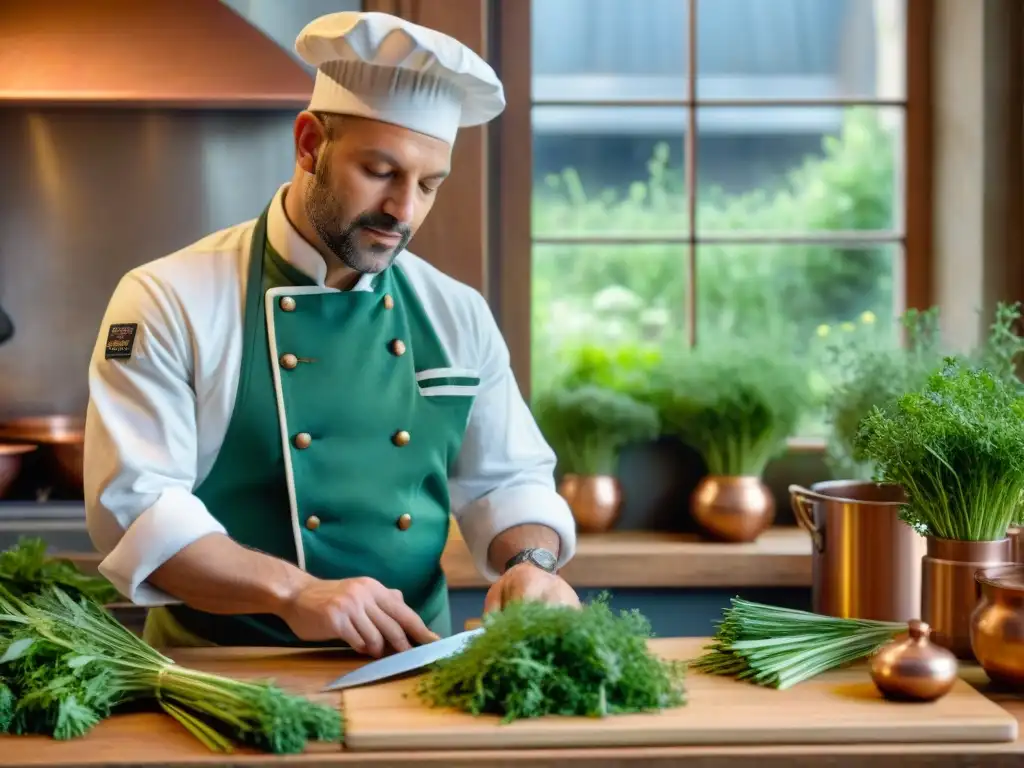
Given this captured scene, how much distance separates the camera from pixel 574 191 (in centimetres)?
308

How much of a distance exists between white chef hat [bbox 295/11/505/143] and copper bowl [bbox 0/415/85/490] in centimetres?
117

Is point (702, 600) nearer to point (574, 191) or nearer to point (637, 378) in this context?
point (637, 378)

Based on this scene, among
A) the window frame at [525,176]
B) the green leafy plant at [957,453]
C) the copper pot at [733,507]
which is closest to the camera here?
the green leafy plant at [957,453]

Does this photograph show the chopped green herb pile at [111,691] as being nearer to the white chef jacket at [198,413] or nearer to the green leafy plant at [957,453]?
the white chef jacket at [198,413]

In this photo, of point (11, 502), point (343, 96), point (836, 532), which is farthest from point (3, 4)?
point (836, 532)

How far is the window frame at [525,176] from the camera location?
300 cm

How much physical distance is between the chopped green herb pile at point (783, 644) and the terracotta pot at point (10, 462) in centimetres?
162

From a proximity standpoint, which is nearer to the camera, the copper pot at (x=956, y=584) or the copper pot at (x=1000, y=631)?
the copper pot at (x=1000, y=631)

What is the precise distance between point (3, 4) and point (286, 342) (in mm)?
1307

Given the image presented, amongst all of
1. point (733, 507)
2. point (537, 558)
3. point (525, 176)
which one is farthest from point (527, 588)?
point (525, 176)

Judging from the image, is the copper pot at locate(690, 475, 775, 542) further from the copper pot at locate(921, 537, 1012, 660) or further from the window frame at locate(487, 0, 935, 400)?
the copper pot at locate(921, 537, 1012, 660)

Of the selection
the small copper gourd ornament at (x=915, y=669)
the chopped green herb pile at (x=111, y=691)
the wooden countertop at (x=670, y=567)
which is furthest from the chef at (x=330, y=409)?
the wooden countertop at (x=670, y=567)

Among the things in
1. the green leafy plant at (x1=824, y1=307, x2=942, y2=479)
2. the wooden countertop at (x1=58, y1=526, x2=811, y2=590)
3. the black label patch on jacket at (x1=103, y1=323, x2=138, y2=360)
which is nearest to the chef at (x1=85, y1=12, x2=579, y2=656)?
the black label patch on jacket at (x1=103, y1=323, x2=138, y2=360)

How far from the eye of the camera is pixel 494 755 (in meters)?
1.25
